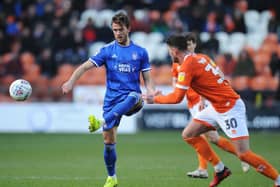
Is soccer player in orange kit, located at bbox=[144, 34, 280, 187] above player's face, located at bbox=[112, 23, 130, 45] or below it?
below

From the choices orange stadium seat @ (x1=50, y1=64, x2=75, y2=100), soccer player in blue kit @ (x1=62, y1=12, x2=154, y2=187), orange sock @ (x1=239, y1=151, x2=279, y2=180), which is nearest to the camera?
orange sock @ (x1=239, y1=151, x2=279, y2=180)

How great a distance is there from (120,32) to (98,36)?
14.8 meters

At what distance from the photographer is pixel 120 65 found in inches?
403

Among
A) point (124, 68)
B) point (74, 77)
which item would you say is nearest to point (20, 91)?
point (74, 77)

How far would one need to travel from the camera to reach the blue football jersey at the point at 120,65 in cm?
1025

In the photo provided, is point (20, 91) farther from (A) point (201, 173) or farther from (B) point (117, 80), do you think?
(A) point (201, 173)

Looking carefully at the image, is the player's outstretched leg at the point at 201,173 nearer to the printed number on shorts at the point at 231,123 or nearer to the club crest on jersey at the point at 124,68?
the printed number on shorts at the point at 231,123

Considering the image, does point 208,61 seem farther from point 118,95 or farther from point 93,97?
point 93,97

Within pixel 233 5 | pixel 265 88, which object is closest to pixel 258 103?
pixel 265 88

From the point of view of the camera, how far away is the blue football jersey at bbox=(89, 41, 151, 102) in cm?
1025

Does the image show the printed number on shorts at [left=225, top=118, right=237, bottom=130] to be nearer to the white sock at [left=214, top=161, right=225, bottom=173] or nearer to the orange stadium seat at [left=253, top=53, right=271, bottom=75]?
the white sock at [left=214, top=161, right=225, bottom=173]

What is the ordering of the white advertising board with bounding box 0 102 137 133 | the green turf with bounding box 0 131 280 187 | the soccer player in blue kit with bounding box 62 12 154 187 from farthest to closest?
the white advertising board with bounding box 0 102 137 133
the green turf with bounding box 0 131 280 187
the soccer player in blue kit with bounding box 62 12 154 187

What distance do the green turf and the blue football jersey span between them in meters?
1.42

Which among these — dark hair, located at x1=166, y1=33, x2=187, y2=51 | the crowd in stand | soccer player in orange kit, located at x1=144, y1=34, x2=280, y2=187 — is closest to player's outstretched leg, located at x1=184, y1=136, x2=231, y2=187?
soccer player in orange kit, located at x1=144, y1=34, x2=280, y2=187
